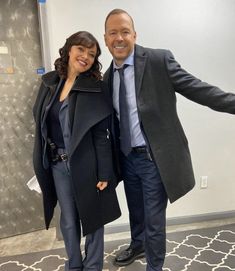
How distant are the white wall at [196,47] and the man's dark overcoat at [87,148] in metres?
0.68

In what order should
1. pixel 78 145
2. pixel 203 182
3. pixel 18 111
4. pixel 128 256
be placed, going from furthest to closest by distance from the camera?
pixel 203 182
pixel 18 111
pixel 128 256
pixel 78 145

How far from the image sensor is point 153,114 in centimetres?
155

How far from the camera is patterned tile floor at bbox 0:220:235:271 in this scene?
6.43 feet

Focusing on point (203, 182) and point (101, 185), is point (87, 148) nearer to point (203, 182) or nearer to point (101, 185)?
point (101, 185)

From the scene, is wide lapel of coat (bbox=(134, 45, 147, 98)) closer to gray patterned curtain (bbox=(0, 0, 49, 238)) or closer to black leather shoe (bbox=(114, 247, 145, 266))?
gray patterned curtain (bbox=(0, 0, 49, 238))

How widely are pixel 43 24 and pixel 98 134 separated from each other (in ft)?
3.31

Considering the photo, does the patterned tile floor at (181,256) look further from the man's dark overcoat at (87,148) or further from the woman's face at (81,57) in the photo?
the woman's face at (81,57)

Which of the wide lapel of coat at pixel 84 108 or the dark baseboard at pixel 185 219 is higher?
the wide lapel of coat at pixel 84 108

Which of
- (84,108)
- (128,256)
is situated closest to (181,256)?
(128,256)

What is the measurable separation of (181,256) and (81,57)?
4.92 ft

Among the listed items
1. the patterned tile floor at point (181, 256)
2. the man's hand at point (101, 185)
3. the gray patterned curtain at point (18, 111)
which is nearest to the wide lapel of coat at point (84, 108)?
the man's hand at point (101, 185)

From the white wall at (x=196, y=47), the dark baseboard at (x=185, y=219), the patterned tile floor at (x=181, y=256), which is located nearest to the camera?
the patterned tile floor at (x=181, y=256)

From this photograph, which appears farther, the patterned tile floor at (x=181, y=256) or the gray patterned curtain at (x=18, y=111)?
the gray patterned curtain at (x=18, y=111)

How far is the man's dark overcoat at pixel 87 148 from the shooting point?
4.92 feet
